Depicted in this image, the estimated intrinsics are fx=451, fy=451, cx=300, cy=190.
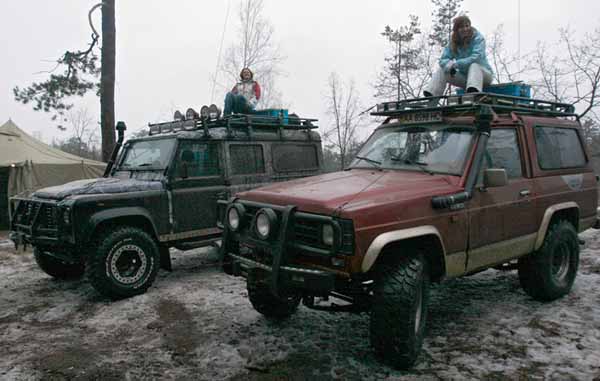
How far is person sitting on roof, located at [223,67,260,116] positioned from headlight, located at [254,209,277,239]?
4781 mm

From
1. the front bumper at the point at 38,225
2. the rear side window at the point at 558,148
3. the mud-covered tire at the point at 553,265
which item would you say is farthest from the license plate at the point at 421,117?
the front bumper at the point at 38,225

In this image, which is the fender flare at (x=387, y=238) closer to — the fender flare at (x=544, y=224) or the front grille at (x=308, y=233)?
the front grille at (x=308, y=233)

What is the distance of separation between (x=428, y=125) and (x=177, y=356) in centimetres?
326

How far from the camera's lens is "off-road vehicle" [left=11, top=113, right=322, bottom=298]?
548 centimetres

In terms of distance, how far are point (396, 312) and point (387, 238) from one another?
566 mm

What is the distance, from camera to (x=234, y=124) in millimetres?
7160

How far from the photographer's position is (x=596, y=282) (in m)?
5.80

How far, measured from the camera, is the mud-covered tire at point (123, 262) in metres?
5.42

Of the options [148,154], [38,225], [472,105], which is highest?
[472,105]

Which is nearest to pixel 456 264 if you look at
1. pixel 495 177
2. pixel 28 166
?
pixel 495 177

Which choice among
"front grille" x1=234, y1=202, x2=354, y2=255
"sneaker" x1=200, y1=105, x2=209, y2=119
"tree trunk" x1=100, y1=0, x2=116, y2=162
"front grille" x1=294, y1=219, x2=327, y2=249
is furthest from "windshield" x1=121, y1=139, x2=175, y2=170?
"tree trunk" x1=100, y1=0, x2=116, y2=162

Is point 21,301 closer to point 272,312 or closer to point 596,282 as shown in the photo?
point 272,312

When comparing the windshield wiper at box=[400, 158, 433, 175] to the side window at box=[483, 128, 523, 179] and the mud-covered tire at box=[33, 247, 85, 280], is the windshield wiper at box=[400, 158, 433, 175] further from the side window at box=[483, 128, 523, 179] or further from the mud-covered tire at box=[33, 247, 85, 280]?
the mud-covered tire at box=[33, 247, 85, 280]

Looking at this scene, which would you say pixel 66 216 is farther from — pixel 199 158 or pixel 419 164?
pixel 419 164
